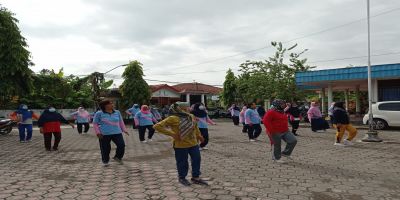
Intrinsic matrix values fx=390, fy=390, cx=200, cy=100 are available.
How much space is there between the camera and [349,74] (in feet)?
79.9

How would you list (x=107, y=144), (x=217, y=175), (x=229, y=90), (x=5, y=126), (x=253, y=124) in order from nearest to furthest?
1. (x=217, y=175)
2. (x=107, y=144)
3. (x=253, y=124)
4. (x=5, y=126)
5. (x=229, y=90)

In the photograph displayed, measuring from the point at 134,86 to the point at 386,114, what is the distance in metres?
21.6

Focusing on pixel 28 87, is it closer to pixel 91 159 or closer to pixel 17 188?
pixel 91 159

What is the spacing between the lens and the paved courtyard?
19.4 ft

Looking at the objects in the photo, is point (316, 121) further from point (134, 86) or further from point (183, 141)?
point (134, 86)

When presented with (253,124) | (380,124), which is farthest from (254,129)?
(380,124)

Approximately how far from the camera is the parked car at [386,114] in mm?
18750

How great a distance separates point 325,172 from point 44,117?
Result: 8394 mm

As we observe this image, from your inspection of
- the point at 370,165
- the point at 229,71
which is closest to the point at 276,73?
the point at 229,71

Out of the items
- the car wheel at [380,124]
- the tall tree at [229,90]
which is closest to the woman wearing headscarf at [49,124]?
the car wheel at [380,124]

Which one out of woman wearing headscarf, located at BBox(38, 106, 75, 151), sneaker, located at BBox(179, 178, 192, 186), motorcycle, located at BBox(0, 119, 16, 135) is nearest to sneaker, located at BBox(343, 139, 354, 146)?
sneaker, located at BBox(179, 178, 192, 186)

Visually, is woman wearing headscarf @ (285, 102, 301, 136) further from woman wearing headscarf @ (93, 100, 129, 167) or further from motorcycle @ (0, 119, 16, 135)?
motorcycle @ (0, 119, 16, 135)

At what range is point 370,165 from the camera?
8469 mm

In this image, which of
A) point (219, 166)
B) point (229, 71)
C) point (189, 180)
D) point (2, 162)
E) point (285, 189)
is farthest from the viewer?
point (229, 71)
